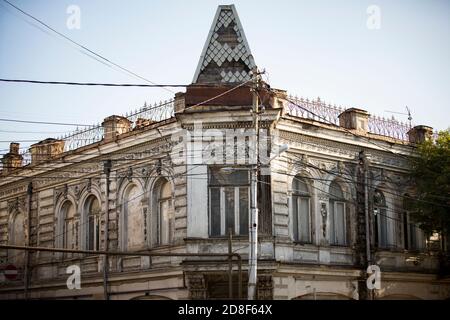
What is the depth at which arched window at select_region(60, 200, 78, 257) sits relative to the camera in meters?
25.1

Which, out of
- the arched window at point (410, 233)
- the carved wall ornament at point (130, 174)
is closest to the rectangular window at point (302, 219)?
the arched window at point (410, 233)

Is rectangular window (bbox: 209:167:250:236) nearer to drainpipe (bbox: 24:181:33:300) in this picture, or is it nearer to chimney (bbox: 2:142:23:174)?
drainpipe (bbox: 24:181:33:300)

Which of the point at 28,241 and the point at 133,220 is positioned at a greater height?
→ the point at 133,220

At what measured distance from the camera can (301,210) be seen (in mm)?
22141

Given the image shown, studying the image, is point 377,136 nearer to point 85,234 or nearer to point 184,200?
point 184,200

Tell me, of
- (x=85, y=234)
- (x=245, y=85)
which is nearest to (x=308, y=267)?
(x=245, y=85)

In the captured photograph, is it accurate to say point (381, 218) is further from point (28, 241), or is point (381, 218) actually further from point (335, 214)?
point (28, 241)

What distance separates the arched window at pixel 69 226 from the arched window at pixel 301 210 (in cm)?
780

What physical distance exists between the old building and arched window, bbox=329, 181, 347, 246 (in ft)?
0.15

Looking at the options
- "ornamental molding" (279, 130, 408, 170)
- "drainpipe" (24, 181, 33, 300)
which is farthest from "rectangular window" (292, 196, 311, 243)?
"drainpipe" (24, 181, 33, 300)

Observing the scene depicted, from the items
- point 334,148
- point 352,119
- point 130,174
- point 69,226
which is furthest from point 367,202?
point 69,226

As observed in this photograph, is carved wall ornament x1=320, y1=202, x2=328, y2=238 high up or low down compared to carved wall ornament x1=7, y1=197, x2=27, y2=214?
down

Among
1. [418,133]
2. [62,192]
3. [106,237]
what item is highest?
[418,133]

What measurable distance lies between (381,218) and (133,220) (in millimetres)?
8233
